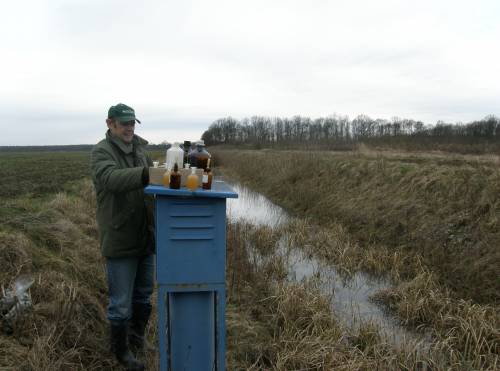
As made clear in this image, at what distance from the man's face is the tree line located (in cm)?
2088

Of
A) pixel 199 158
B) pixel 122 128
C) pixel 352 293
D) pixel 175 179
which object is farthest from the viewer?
pixel 352 293

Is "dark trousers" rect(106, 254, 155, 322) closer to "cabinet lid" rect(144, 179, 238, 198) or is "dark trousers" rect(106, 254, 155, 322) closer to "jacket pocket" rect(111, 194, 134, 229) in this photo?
"jacket pocket" rect(111, 194, 134, 229)

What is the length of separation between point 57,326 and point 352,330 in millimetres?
2920

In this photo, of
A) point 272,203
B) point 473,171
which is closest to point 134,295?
point 473,171

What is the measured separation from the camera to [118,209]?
110 inches

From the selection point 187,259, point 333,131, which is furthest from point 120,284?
point 333,131

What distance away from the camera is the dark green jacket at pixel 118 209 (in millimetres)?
2723

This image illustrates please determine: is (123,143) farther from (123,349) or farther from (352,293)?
(352,293)

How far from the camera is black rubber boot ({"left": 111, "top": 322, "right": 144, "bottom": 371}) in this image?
2971mm

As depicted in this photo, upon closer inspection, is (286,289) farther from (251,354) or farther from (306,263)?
(306,263)

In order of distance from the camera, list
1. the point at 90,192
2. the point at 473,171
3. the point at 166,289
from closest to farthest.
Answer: the point at 166,289, the point at 473,171, the point at 90,192

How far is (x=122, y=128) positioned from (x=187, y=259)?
1085 mm

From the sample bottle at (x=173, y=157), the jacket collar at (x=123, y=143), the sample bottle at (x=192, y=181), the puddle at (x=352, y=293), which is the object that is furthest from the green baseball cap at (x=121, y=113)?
the puddle at (x=352, y=293)

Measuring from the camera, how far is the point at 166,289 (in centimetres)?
249
